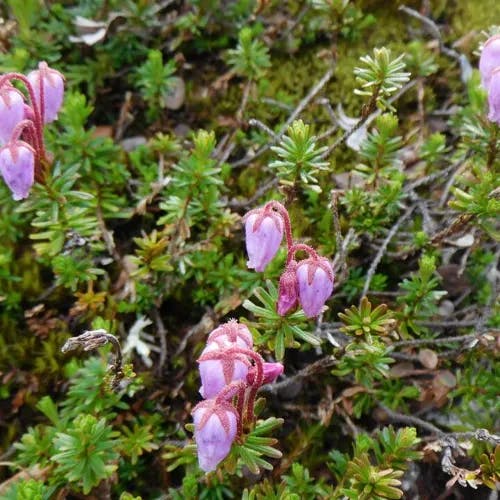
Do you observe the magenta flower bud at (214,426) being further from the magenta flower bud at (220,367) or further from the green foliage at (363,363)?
the green foliage at (363,363)

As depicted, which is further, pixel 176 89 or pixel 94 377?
pixel 176 89

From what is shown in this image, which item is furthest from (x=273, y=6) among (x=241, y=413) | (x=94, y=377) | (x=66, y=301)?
(x=241, y=413)

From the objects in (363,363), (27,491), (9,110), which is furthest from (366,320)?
(9,110)

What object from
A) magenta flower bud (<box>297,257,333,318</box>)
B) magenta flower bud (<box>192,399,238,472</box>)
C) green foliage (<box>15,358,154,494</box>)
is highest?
magenta flower bud (<box>297,257,333,318</box>)

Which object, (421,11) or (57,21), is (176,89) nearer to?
(57,21)

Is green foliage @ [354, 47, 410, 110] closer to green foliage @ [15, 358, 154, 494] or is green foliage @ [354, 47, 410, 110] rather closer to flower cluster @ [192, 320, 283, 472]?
flower cluster @ [192, 320, 283, 472]

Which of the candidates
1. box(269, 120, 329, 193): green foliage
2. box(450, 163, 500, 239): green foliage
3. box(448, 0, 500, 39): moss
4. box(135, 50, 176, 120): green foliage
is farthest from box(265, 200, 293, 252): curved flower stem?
box(448, 0, 500, 39): moss
